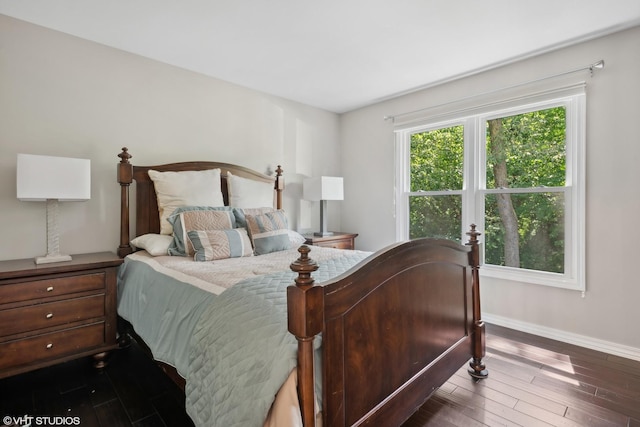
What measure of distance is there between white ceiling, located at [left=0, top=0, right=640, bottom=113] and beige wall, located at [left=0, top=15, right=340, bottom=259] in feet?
0.51

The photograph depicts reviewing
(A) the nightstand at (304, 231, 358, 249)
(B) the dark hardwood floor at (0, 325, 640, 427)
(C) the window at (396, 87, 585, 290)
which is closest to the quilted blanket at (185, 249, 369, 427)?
(B) the dark hardwood floor at (0, 325, 640, 427)

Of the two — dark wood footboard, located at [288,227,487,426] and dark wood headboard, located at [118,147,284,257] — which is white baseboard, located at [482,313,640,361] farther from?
dark wood headboard, located at [118,147,284,257]

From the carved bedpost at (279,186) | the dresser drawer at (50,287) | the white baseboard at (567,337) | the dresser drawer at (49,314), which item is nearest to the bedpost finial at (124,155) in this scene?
the dresser drawer at (50,287)

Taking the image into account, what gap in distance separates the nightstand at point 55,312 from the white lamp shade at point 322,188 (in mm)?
2054

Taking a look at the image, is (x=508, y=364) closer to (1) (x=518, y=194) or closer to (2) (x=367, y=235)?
(1) (x=518, y=194)

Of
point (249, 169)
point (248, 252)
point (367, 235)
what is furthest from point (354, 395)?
point (367, 235)

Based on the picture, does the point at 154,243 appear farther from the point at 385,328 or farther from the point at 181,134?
the point at 385,328

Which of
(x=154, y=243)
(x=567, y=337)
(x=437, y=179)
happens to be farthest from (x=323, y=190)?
(x=567, y=337)

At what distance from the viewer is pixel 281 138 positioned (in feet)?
12.4

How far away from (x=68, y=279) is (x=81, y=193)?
56 centimetres

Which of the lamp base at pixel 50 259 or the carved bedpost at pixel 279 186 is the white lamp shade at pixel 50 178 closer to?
the lamp base at pixel 50 259

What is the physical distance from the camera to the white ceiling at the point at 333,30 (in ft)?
6.83

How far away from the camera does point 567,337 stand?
2652 millimetres

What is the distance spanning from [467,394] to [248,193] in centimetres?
233
